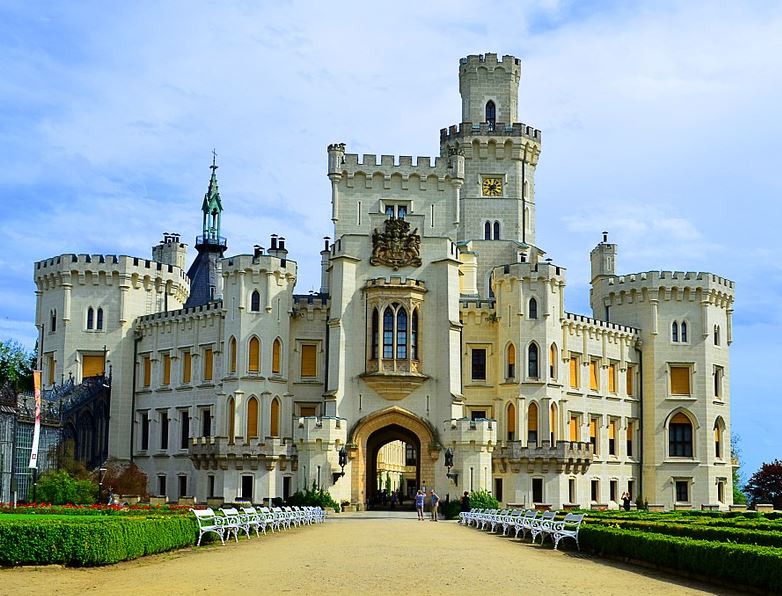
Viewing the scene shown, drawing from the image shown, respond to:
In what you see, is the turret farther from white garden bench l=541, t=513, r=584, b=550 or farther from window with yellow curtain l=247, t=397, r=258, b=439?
white garden bench l=541, t=513, r=584, b=550

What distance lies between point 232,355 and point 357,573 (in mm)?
44755

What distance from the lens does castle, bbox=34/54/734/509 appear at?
66875 millimetres

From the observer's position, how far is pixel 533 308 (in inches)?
2768

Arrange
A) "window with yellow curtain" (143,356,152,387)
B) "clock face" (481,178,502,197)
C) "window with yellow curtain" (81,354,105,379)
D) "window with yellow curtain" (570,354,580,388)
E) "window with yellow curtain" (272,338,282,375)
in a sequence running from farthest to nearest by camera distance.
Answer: "clock face" (481,178,502,197), "window with yellow curtain" (143,356,152,387), "window with yellow curtain" (81,354,105,379), "window with yellow curtain" (570,354,580,388), "window with yellow curtain" (272,338,282,375)

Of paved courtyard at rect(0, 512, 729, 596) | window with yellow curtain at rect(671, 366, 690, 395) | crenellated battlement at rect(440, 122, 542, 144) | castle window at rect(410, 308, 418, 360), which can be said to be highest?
crenellated battlement at rect(440, 122, 542, 144)

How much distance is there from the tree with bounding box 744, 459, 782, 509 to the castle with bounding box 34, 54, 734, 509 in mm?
14214

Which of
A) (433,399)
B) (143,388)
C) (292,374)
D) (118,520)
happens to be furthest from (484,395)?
(118,520)

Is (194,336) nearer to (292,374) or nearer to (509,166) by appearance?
(292,374)

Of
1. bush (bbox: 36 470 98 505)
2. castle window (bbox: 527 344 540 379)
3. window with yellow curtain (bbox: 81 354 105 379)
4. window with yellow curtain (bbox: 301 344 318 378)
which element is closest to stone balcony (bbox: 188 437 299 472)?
window with yellow curtain (bbox: 301 344 318 378)

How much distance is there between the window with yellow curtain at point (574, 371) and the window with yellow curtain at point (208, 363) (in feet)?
75.5

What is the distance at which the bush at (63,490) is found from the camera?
2336 inches

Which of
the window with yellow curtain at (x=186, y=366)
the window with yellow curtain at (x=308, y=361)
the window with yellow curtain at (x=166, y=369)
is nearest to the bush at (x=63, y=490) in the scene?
the window with yellow curtain at (x=186, y=366)

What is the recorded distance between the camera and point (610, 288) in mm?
80438

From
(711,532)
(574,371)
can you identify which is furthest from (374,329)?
(711,532)
